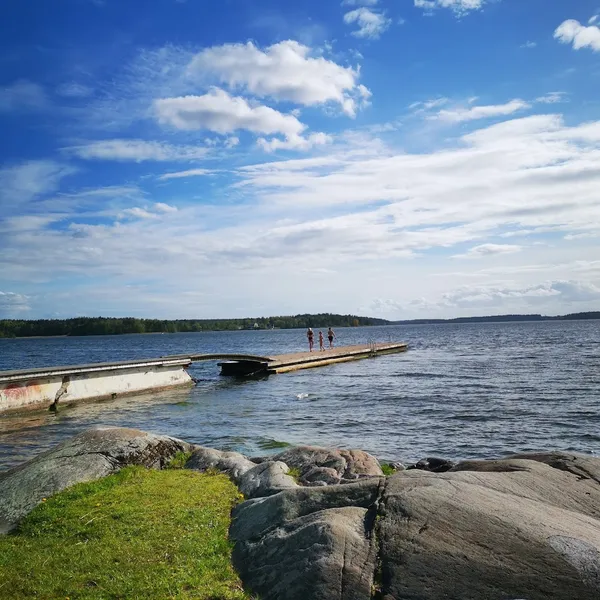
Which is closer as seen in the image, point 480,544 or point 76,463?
point 480,544

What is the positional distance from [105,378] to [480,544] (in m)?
28.5

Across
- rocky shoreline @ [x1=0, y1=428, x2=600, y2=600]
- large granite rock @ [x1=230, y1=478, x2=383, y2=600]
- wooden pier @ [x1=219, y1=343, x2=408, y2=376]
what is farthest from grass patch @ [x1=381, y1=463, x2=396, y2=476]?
wooden pier @ [x1=219, y1=343, x2=408, y2=376]

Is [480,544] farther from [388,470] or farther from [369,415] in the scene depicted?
[369,415]

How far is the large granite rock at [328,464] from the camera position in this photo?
10750 millimetres

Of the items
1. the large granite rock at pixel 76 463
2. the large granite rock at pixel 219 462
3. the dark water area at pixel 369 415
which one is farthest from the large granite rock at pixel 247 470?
the dark water area at pixel 369 415

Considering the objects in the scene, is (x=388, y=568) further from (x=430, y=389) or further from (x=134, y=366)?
(x=134, y=366)

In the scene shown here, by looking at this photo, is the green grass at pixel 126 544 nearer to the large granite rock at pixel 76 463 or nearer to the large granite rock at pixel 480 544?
the large granite rock at pixel 76 463

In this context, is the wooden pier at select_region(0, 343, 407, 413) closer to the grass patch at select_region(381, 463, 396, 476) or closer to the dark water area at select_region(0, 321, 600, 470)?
the dark water area at select_region(0, 321, 600, 470)

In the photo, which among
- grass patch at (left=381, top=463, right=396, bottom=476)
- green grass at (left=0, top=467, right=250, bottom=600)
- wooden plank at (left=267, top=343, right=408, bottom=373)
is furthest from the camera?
wooden plank at (left=267, top=343, right=408, bottom=373)

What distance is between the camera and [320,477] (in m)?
10.7

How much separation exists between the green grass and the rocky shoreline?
0.38 m

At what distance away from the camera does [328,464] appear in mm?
11750

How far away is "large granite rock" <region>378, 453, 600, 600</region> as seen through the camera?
5379 mm

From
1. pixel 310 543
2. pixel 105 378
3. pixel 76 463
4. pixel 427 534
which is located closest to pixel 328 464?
pixel 76 463
